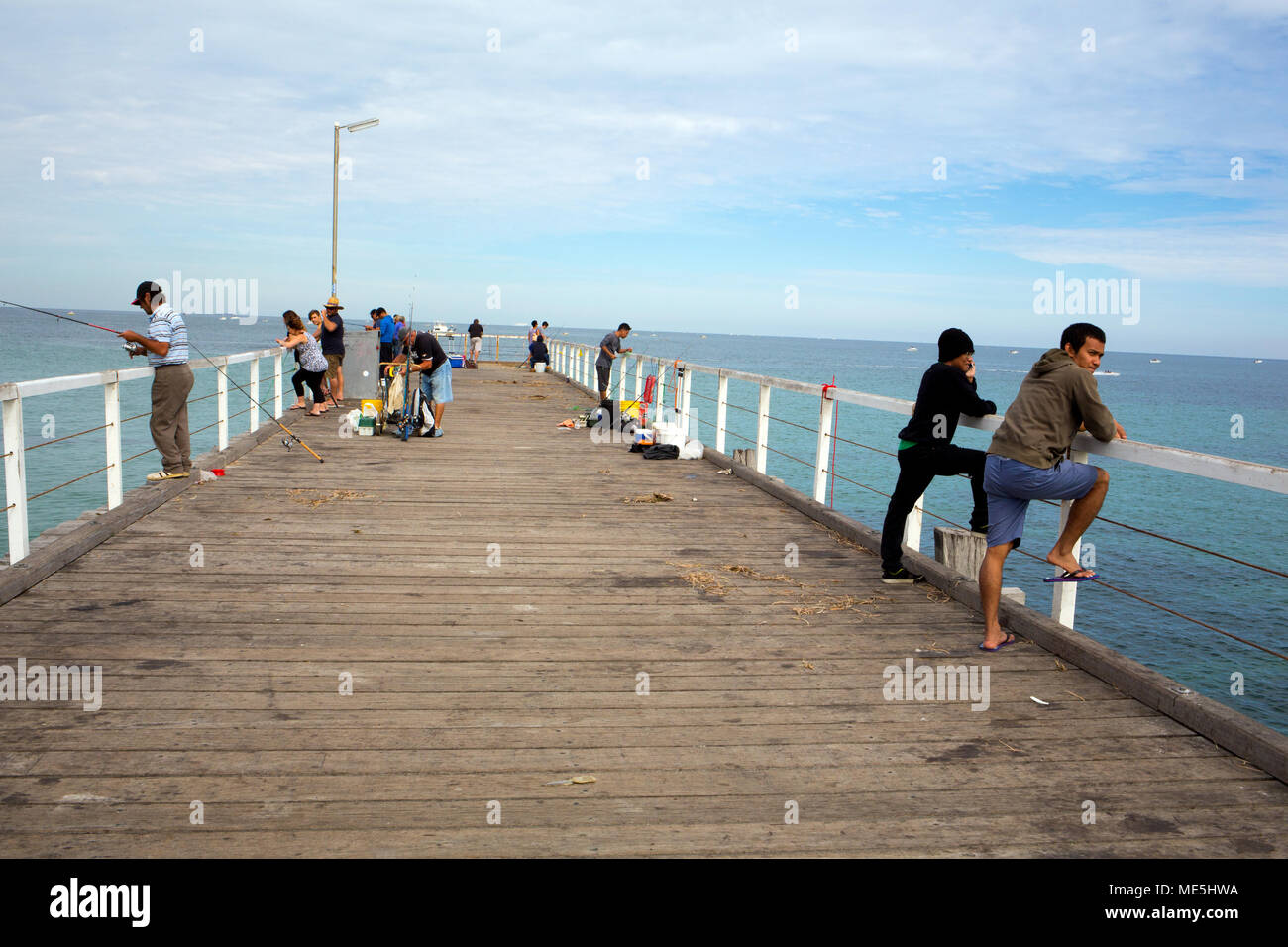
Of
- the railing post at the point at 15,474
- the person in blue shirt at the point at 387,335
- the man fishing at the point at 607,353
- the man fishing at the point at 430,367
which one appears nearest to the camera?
the railing post at the point at 15,474

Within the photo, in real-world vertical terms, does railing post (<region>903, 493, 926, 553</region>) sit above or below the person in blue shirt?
below

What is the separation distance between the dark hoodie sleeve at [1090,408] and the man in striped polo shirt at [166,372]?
23.5 feet

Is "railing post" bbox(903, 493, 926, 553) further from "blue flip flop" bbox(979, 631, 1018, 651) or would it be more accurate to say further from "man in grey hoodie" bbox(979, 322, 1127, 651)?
"man in grey hoodie" bbox(979, 322, 1127, 651)

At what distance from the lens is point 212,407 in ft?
146

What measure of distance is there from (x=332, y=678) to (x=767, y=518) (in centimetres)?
488

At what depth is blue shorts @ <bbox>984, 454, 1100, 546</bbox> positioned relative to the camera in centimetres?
476

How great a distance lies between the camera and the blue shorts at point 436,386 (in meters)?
13.9

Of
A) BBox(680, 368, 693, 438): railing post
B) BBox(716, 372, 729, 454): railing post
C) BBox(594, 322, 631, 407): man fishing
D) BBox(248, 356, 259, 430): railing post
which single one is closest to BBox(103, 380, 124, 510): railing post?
BBox(248, 356, 259, 430): railing post

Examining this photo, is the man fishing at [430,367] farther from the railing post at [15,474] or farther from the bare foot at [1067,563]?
the bare foot at [1067,563]

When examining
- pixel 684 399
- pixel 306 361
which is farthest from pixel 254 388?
pixel 684 399

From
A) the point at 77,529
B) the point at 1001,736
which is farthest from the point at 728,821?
the point at 77,529

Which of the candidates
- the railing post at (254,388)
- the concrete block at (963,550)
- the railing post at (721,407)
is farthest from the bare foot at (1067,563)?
the railing post at (254,388)

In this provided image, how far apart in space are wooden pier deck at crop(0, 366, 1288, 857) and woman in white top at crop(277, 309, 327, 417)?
7724 millimetres

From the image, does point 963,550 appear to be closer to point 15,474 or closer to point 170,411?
point 15,474
